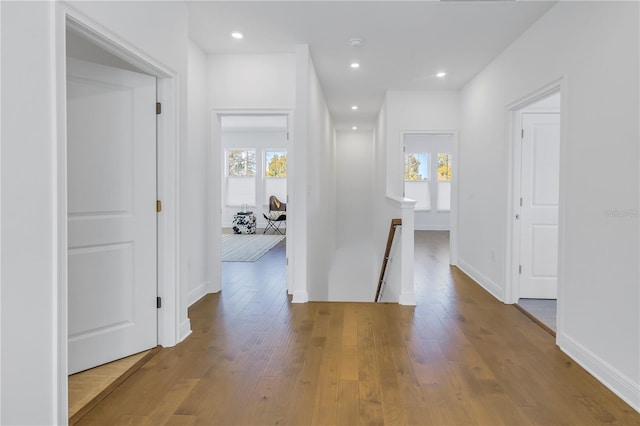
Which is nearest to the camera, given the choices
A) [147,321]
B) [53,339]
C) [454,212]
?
A: [53,339]

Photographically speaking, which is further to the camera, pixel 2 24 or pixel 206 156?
pixel 206 156

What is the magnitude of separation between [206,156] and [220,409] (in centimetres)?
289

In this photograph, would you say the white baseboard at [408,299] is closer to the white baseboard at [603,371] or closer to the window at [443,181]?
the white baseboard at [603,371]

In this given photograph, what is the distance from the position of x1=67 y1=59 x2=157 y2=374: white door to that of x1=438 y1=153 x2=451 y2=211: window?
9888mm

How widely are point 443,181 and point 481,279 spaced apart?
7.10 metres

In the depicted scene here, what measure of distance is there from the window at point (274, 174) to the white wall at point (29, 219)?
9.58 metres

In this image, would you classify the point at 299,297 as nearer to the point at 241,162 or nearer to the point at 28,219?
the point at 28,219

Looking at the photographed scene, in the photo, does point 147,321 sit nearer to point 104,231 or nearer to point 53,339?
point 104,231

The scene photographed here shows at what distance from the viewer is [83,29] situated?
195cm

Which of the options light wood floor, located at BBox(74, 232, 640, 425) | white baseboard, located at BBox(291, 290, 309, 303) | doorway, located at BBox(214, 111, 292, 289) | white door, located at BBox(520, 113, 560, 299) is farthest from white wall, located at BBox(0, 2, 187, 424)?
doorway, located at BBox(214, 111, 292, 289)

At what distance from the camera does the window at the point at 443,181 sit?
11391 mm

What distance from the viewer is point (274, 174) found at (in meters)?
11.5

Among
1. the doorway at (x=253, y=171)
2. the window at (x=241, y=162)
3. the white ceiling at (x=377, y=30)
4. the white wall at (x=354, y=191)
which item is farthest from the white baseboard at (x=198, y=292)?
the window at (x=241, y=162)

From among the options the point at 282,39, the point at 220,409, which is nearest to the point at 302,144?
the point at 282,39
